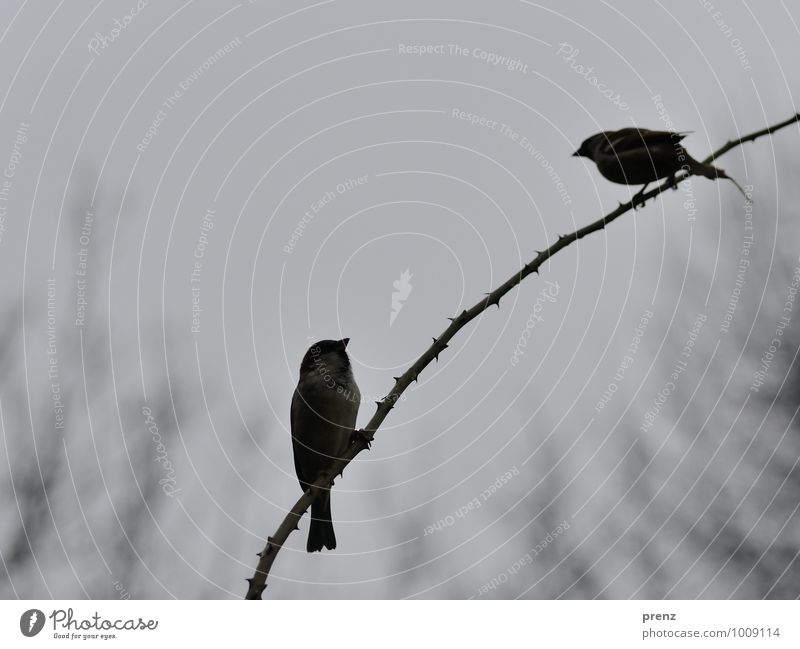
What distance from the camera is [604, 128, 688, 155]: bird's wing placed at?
3254 mm

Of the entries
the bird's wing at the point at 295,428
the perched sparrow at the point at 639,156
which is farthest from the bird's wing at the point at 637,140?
the bird's wing at the point at 295,428

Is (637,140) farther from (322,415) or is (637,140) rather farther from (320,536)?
(320,536)

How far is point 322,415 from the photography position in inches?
271

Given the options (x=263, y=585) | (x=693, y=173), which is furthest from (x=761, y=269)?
(x=263, y=585)

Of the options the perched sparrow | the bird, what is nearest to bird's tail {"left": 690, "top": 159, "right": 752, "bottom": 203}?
the perched sparrow

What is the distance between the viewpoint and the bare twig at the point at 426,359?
2.65 m

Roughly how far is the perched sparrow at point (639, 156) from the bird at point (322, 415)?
3.15 m

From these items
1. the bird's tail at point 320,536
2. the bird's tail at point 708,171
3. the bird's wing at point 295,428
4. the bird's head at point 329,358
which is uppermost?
the bird's tail at point 708,171

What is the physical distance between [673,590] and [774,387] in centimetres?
390

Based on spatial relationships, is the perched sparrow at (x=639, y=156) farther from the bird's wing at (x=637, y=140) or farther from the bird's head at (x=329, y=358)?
the bird's head at (x=329, y=358)

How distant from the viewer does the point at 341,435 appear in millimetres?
6781

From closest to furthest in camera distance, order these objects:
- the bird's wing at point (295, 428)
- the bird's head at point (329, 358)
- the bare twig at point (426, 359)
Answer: the bare twig at point (426, 359)
the bird's head at point (329, 358)
the bird's wing at point (295, 428)

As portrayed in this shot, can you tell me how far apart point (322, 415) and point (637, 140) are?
398 cm

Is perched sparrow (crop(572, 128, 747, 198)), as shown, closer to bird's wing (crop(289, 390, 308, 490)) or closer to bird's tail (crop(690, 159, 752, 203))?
bird's tail (crop(690, 159, 752, 203))
